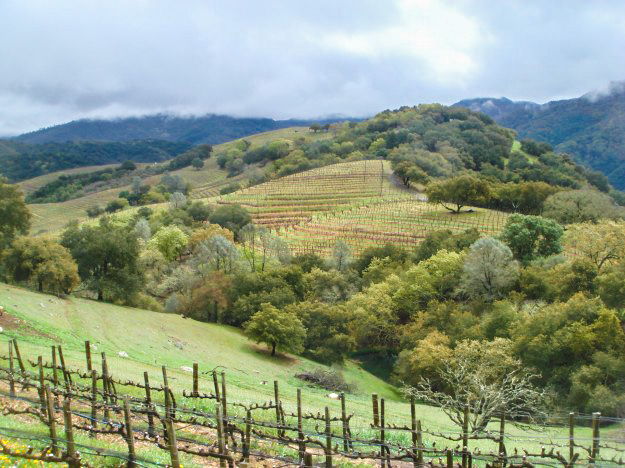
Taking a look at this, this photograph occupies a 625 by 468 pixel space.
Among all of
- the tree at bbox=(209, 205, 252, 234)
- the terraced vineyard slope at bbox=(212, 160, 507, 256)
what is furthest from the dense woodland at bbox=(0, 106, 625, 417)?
the terraced vineyard slope at bbox=(212, 160, 507, 256)

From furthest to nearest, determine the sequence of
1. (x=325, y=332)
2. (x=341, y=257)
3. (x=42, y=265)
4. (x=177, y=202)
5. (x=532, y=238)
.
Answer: (x=177, y=202), (x=341, y=257), (x=532, y=238), (x=325, y=332), (x=42, y=265)

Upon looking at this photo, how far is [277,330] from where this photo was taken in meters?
39.5

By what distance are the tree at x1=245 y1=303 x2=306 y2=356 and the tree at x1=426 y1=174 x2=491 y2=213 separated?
1943 inches

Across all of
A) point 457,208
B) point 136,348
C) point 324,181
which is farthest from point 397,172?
point 136,348

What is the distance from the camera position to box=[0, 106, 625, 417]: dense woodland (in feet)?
98.5

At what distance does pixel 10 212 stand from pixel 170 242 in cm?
2850

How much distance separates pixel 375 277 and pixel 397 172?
2309 inches

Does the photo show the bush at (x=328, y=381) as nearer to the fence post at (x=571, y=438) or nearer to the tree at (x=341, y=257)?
the fence post at (x=571, y=438)

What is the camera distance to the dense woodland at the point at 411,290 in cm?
3003

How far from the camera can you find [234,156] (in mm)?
178125

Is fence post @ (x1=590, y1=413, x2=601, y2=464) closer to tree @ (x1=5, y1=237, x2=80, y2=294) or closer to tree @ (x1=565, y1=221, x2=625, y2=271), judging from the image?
tree @ (x1=565, y1=221, x2=625, y2=271)

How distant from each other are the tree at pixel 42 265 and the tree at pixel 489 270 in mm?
34185

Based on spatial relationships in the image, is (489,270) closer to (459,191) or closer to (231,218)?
(459,191)

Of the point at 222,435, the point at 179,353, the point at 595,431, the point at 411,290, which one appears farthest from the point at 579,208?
the point at 222,435
